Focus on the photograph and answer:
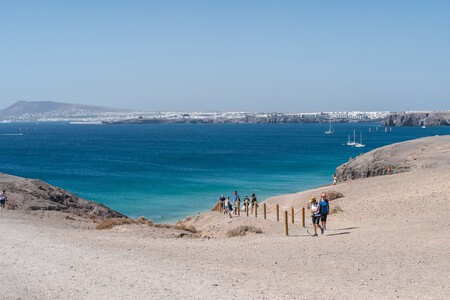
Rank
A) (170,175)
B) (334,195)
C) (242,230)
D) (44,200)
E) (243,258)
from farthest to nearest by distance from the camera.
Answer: (170,175) → (44,200) → (334,195) → (242,230) → (243,258)

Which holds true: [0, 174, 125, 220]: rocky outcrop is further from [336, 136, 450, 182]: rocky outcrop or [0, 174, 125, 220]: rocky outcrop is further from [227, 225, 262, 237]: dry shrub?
[336, 136, 450, 182]: rocky outcrop

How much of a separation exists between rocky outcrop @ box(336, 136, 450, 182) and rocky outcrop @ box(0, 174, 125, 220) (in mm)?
19353

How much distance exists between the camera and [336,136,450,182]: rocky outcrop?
41.4m

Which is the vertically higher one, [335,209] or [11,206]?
[335,209]

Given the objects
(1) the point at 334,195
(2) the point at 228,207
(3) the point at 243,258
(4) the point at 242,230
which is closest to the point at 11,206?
(2) the point at 228,207

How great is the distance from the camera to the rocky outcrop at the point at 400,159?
136ft

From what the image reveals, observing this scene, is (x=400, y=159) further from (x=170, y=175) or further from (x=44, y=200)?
(x=170, y=175)

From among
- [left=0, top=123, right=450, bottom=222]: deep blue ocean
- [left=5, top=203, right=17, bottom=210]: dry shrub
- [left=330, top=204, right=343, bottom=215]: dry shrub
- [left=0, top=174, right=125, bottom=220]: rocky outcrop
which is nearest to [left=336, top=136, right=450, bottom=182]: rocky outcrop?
[left=0, top=123, right=450, bottom=222]: deep blue ocean

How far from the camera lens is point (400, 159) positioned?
1821 inches

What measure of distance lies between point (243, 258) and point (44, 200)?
18.9m

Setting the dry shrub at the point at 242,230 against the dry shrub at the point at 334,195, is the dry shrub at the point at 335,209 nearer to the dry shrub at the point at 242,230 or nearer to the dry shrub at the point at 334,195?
the dry shrub at the point at 334,195

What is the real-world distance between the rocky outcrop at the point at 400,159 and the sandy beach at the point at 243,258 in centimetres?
1520

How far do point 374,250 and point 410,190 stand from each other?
11775 millimetres

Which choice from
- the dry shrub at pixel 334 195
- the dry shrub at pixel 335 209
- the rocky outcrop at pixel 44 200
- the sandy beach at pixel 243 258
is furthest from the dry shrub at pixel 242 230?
the rocky outcrop at pixel 44 200
